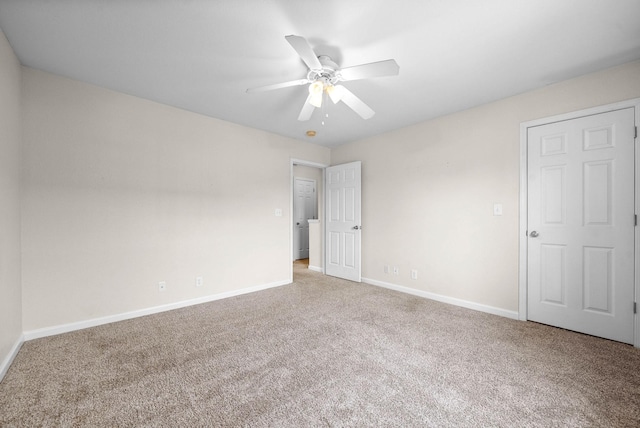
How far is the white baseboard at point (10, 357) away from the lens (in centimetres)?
180

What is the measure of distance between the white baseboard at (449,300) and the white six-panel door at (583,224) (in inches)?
8.2

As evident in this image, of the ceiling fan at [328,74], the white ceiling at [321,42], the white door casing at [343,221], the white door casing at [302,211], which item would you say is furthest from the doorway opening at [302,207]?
the ceiling fan at [328,74]

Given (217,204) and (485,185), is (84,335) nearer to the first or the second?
(217,204)

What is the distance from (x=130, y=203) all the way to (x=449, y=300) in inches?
154

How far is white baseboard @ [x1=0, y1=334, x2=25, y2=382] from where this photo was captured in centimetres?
180

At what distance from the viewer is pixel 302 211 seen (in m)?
6.83

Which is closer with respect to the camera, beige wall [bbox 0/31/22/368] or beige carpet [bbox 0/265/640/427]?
beige carpet [bbox 0/265/640/427]

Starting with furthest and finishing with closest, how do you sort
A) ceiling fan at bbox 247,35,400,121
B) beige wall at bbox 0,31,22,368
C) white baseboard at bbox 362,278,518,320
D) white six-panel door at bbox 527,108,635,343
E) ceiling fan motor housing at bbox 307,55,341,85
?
white baseboard at bbox 362,278,518,320 < white six-panel door at bbox 527,108,635,343 < ceiling fan motor housing at bbox 307,55,341,85 < beige wall at bbox 0,31,22,368 < ceiling fan at bbox 247,35,400,121

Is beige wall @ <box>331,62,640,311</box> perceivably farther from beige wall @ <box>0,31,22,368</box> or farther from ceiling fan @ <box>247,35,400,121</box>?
beige wall @ <box>0,31,22,368</box>

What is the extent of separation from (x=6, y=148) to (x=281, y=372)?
8.57 ft

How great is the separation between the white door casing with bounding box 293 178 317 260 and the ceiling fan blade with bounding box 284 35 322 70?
4.74 meters

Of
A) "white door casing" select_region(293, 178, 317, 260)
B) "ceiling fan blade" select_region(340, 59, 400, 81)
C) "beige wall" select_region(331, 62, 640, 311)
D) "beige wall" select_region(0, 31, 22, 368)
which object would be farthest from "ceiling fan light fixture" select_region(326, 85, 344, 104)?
"white door casing" select_region(293, 178, 317, 260)

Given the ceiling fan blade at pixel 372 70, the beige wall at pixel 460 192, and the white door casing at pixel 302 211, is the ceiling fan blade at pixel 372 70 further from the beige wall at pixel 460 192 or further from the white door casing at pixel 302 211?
the white door casing at pixel 302 211

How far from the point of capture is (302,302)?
334 cm
